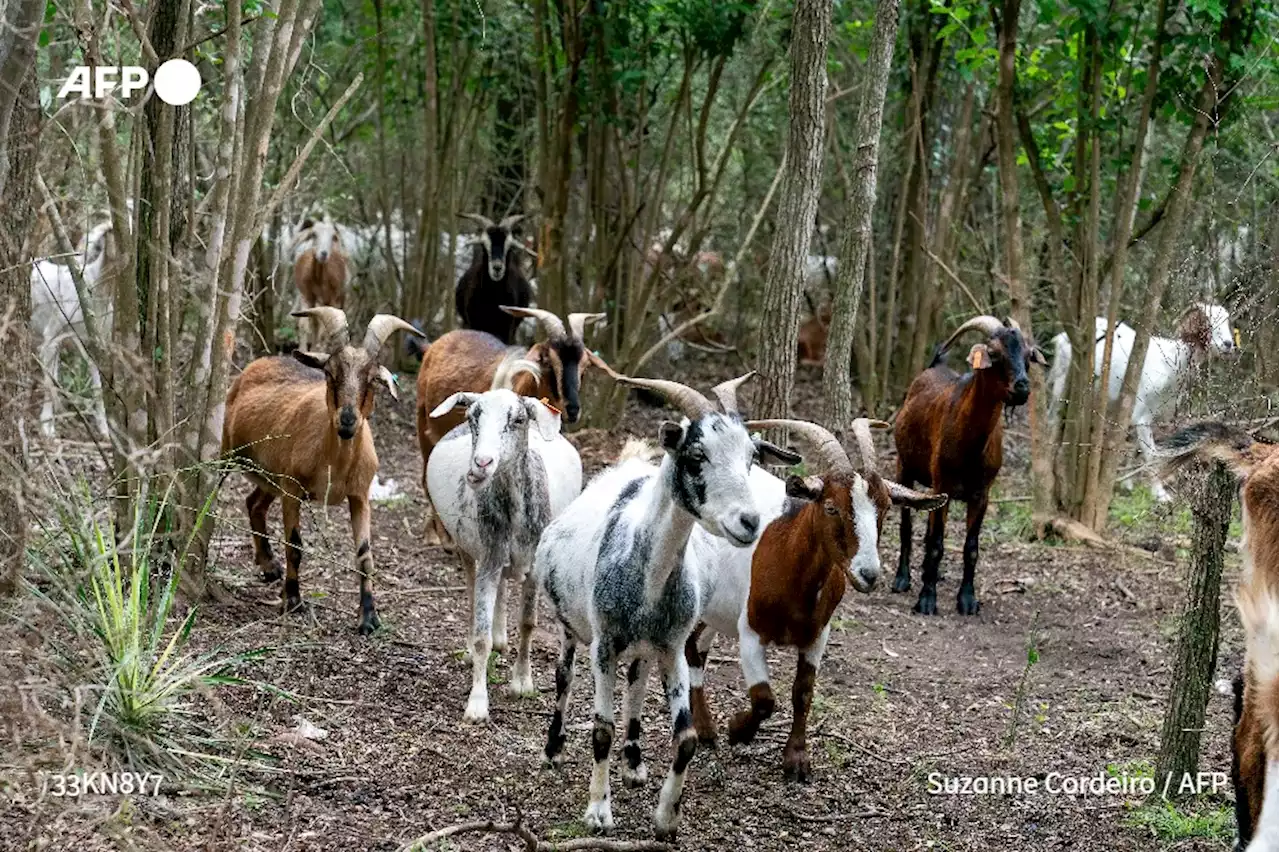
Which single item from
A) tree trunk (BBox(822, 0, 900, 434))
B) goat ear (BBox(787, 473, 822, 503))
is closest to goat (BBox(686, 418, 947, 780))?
goat ear (BBox(787, 473, 822, 503))

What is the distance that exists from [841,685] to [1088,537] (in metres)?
4.16

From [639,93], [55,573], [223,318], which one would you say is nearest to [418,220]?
[639,93]

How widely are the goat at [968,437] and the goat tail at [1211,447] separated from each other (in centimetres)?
424

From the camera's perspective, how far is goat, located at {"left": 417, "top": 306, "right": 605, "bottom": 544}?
10.5 m

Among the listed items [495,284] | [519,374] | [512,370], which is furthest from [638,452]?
[495,284]

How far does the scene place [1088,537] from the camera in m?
11.7

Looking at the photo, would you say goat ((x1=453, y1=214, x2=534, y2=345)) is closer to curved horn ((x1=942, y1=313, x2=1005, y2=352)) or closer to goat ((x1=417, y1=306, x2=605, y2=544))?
goat ((x1=417, y1=306, x2=605, y2=544))

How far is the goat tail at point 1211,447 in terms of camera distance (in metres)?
5.32

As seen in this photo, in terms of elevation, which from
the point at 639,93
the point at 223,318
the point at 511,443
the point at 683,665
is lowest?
the point at 683,665

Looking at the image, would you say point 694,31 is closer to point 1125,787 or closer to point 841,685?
point 841,685

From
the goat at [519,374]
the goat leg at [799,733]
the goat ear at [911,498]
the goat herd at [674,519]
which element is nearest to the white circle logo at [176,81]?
the goat herd at [674,519]

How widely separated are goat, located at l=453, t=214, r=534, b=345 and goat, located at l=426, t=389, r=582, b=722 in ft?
22.0

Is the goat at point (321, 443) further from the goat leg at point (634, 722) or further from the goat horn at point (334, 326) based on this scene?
the goat leg at point (634, 722)

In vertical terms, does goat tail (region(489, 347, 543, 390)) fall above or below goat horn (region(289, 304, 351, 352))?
below
